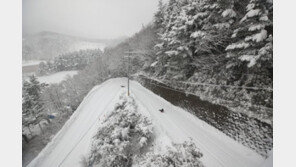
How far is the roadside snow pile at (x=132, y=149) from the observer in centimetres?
407

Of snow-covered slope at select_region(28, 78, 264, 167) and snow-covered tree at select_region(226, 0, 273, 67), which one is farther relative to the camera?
snow-covered slope at select_region(28, 78, 264, 167)

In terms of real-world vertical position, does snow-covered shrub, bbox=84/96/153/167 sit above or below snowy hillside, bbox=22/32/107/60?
below

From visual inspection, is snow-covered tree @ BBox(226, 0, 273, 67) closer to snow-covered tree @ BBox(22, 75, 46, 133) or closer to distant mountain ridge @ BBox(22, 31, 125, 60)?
distant mountain ridge @ BBox(22, 31, 125, 60)

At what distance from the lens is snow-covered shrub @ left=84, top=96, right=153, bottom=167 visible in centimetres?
486

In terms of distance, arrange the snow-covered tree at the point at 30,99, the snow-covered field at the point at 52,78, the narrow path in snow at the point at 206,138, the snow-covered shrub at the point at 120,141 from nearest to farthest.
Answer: the narrow path in snow at the point at 206,138 → the snow-covered shrub at the point at 120,141 → the snow-covered tree at the point at 30,99 → the snow-covered field at the point at 52,78

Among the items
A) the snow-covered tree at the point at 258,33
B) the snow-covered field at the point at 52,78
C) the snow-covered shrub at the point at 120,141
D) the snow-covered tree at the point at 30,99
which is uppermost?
the snow-covered tree at the point at 258,33

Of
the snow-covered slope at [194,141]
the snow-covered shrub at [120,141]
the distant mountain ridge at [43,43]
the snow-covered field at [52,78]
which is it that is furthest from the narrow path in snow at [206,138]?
the snow-covered field at [52,78]

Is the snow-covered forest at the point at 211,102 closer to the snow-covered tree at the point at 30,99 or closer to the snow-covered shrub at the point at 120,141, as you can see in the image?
the snow-covered shrub at the point at 120,141

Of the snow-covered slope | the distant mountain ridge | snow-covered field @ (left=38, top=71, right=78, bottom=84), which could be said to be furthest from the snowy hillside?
the snow-covered slope

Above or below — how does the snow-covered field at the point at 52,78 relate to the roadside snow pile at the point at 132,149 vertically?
above

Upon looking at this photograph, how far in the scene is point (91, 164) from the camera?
5.05 metres

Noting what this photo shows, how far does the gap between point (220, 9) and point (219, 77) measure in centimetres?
412

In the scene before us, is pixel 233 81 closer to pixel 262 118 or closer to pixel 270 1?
pixel 262 118
